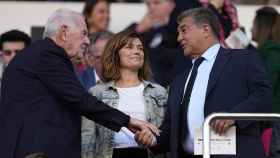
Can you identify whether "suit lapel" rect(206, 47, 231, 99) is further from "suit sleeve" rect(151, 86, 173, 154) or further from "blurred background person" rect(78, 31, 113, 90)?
"blurred background person" rect(78, 31, 113, 90)

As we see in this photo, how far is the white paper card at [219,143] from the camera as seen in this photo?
35.1ft

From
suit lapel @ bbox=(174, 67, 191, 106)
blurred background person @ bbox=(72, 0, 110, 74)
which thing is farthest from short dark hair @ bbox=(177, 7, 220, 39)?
blurred background person @ bbox=(72, 0, 110, 74)

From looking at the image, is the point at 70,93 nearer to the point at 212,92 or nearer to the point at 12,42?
the point at 212,92

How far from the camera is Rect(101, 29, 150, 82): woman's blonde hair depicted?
464 inches

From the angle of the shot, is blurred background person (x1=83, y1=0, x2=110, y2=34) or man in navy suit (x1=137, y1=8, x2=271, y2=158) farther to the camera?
blurred background person (x1=83, y1=0, x2=110, y2=34)

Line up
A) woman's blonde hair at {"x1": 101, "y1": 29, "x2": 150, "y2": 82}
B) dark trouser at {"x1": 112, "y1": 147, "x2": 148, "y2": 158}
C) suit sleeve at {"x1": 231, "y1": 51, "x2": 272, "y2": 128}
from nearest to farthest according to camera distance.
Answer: suit sleeve at {"x1": 231, "y1": 51, "x2": 272, "y2": 128}
dark trouser at {"x1": 112, "y1": 147, "x2": 148, "y2": 158}
woman's blonde hair at {"x1": 101, "y1": 29, "x2": 150, "y2": 82}

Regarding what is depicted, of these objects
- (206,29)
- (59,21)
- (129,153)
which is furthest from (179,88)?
(59,21)

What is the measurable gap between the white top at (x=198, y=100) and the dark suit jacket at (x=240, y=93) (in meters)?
0.07

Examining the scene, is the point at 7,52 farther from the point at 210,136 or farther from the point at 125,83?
the point at 210,136

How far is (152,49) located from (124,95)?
2.72 m

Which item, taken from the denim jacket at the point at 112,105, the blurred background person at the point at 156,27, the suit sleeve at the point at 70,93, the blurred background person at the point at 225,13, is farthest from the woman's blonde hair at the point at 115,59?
the blurred background person at the point at 225,13

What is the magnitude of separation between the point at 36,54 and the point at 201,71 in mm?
1500

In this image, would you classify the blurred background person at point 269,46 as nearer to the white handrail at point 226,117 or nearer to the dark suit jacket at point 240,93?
the dark suit jacket at point 240,93

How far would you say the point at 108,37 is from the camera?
43.3 feet
